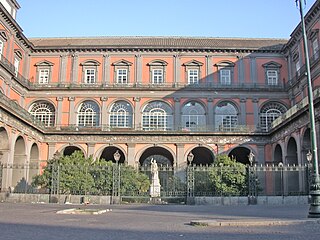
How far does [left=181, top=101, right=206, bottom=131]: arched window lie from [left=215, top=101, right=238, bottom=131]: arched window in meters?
1.26

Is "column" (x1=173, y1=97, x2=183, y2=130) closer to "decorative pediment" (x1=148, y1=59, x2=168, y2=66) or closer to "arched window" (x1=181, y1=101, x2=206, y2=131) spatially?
"arched window" (x1=181, y1=101, x2=206, y2=131)

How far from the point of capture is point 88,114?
117ft

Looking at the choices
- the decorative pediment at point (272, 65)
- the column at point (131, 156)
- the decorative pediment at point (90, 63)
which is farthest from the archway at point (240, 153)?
the decorative pediment at point (90, 63)

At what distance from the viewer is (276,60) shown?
36.6 meters

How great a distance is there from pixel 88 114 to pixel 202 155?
11.3m

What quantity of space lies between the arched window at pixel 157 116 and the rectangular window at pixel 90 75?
18.8 feet

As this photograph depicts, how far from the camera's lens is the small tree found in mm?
20281

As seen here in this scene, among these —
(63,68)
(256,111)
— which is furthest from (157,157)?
(63,68)

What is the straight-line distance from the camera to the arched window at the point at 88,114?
1398 inches

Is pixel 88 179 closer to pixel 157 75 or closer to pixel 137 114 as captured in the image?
pixel 137 114

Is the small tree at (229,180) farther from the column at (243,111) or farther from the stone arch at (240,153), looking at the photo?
the column at (243,111)

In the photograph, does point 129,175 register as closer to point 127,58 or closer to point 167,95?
point 167,95

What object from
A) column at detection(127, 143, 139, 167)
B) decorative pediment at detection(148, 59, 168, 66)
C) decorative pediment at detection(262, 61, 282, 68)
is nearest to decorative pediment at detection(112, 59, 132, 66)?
decorative pediment at detection(148, 59, 168, 66)

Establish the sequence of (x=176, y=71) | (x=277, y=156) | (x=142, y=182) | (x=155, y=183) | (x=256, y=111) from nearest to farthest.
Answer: (x=142, y=182) < (x=155, y=183) < (x=277, y=156) < (x=256, y=111) < (x=176, y=71)
